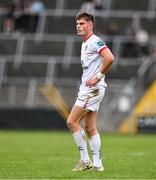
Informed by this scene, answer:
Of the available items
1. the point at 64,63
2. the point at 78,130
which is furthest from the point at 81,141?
the point at 64,63

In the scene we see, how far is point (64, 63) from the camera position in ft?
111

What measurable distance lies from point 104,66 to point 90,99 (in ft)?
2.07

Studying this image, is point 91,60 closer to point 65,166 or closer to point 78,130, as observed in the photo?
point 78,130

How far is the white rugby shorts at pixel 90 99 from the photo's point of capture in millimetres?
12836

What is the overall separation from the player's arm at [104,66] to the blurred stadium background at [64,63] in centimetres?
1838

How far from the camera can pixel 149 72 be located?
3256 cm

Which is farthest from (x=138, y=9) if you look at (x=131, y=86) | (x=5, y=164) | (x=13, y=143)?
(x=5, y=164)

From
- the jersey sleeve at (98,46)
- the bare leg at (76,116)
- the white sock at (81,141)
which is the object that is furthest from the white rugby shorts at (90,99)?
the jersey sleeve at (98,46)

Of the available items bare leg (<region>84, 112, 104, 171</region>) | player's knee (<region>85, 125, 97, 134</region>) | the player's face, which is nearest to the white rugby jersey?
the player's face

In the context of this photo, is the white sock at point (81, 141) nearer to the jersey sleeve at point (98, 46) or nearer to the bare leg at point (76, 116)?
the bare leg at point (76, 116)

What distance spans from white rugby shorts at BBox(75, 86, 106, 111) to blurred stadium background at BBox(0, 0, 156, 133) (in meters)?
18.2

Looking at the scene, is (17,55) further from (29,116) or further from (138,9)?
(138,9)

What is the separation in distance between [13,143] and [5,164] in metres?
9.17

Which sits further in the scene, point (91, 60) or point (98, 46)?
point (91, 60)
